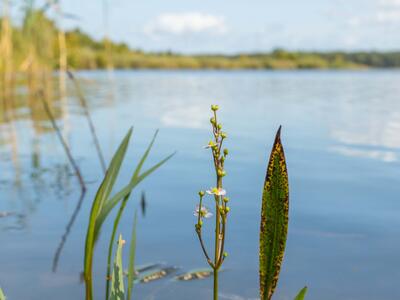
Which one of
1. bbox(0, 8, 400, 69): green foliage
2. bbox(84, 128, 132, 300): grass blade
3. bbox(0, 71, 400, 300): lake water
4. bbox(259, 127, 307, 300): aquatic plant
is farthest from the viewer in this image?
bbox(0, 8, 400, 69): green foliage

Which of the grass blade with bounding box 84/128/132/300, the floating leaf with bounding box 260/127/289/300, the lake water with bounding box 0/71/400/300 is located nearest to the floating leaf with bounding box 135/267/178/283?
the lake water with bounding box 0/71/400/300

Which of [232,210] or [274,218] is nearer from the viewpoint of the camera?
[274,218]

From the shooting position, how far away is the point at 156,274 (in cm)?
330

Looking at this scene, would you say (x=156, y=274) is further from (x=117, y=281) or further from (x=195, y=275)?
(x=117, y=281)

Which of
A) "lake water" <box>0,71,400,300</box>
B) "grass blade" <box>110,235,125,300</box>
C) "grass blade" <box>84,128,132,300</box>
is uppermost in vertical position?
"grass blade" <box>84,128,132,300</box>

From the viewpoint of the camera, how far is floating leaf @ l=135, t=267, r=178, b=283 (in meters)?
3.21

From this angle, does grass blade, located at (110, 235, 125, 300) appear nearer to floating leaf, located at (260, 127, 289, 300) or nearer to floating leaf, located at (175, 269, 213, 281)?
floating leaf, located at (260, 127, 289, 300)

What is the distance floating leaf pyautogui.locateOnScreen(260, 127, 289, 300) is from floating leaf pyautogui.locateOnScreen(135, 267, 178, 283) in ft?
5.27

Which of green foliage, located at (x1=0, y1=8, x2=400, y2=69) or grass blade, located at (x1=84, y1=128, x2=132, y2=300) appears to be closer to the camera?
grass blade, located at (x1=84, y1=128, x2=132, y2=300)

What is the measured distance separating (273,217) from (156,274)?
5.98 feet

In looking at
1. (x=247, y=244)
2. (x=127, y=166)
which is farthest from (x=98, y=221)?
(x=127, y=166)

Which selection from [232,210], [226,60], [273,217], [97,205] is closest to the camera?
[273,217]

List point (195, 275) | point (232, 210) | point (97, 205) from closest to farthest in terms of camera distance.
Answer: point (97, 205) → point (195, 275) → point (232, 210)

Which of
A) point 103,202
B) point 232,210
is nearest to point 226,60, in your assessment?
point 232,210
